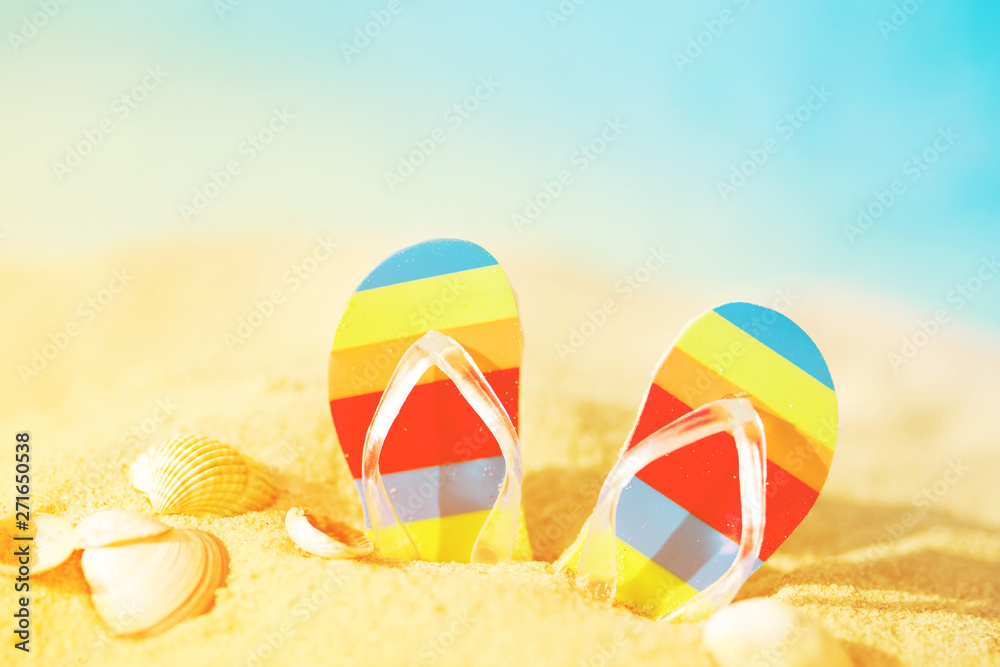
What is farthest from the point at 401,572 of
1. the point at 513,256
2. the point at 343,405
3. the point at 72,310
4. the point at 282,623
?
the point at 513,256

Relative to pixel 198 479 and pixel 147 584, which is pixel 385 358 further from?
pixel 147 584

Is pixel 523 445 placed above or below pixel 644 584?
below

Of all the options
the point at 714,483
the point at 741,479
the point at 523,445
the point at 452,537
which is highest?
the point at 741,479

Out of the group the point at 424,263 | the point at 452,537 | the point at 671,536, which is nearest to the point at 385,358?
the point at 424,263

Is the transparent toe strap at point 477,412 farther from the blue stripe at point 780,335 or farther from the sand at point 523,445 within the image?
the blue stripe at point 780,335

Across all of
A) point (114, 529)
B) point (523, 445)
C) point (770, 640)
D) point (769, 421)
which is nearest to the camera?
point (770, 640)

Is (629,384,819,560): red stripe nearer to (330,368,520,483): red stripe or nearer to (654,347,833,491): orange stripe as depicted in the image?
(654,347,833,491): orange stripe
